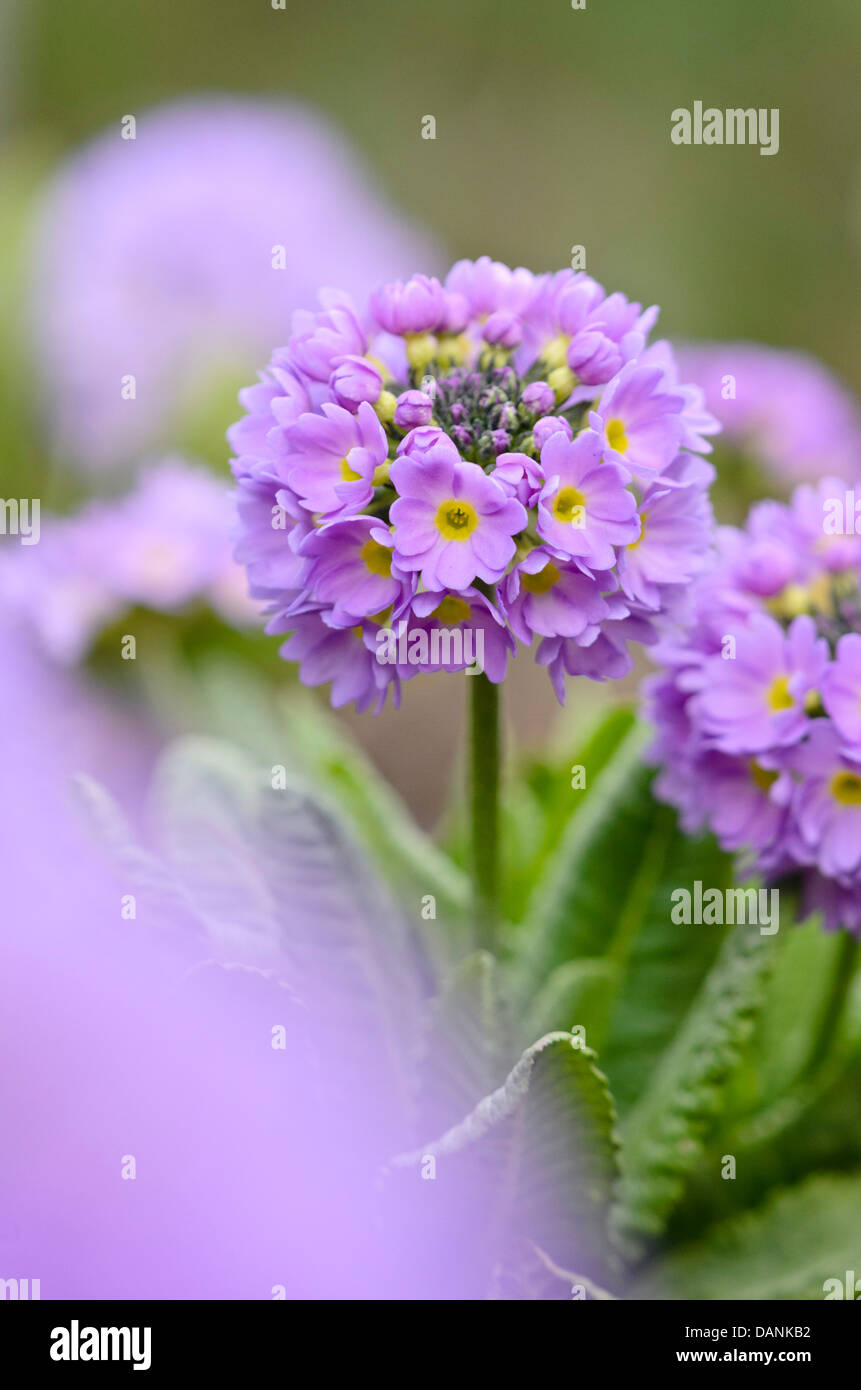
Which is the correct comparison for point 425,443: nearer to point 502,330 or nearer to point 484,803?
point 502,330

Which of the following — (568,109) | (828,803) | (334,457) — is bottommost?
(828,803)

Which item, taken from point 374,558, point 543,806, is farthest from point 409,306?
point 543,806

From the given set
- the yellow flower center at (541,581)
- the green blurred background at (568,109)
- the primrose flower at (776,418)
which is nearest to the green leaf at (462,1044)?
the yellow flower center at (541,581)

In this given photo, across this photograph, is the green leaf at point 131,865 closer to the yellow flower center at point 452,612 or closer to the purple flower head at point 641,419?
the yellow flower center at point 452,612

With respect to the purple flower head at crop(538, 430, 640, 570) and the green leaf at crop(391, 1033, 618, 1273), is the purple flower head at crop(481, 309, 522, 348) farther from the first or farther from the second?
the green leaf at crop(391, 1033, 618, 1273)

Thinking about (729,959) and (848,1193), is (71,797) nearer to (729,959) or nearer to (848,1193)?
(729,959)
